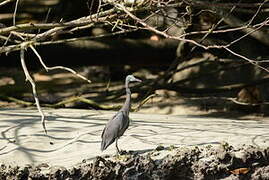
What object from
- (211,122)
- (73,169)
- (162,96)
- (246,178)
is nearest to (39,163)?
(73,169)

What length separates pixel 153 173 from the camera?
190 inches

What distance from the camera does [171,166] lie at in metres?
4.86

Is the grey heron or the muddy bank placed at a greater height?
the grey heron

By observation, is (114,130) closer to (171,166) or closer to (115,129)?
(115,129)

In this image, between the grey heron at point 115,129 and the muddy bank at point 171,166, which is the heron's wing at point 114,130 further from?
the muddy bank at point 171,166

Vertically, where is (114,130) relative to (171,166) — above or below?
above

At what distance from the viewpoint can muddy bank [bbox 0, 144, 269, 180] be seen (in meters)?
4.64

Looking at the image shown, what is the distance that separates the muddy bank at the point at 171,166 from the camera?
4.64m

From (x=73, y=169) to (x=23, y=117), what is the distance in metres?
1.84

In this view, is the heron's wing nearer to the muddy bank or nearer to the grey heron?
the grey heron

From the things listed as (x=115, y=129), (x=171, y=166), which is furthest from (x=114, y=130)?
(x=171, y=166)

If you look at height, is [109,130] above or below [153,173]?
above

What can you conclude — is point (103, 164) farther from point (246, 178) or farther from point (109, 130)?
point (246, 178)

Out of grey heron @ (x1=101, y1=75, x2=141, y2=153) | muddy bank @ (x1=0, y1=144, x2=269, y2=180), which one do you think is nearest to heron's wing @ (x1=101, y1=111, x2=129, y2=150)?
grey heron @ (x1=101, y1=75, x2=141, y2=153)
